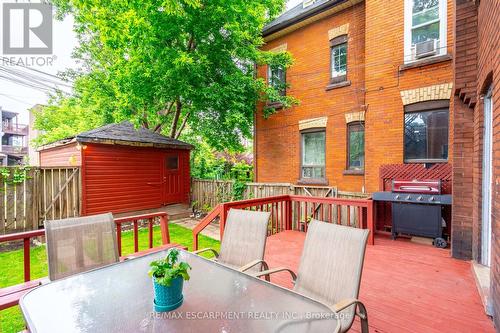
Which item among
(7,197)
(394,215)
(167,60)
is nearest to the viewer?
(394,215)

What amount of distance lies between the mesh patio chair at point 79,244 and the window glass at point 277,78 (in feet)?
24.0

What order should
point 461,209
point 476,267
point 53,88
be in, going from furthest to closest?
point 53,88 < point 461,209 < point 476,267

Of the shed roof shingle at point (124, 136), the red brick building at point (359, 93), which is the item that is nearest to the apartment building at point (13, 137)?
the shed roof shingle at point (124, 136)

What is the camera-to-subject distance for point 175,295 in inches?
58.9

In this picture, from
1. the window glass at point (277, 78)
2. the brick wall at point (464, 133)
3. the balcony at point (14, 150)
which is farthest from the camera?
the balcony at point (14, 150)

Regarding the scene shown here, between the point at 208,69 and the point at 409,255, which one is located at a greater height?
the point at 208,69

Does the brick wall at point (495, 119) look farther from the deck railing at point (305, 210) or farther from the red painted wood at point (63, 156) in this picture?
the red painted wood at point (63, 156)

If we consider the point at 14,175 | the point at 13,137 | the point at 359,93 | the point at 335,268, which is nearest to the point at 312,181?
the point at 359,93

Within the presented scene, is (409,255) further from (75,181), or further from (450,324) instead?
(75,181)

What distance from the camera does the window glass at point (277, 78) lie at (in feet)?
28.7

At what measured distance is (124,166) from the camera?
28.1 ft

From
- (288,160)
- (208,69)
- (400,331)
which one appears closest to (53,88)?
(208,69)

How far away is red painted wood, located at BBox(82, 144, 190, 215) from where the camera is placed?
7.79 meters

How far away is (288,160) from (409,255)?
4.83m
